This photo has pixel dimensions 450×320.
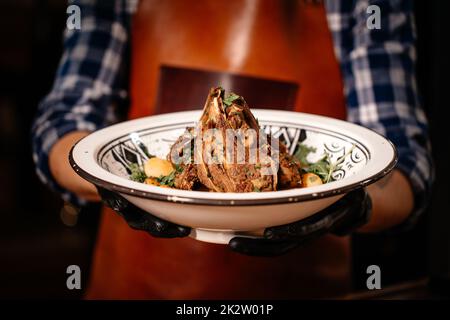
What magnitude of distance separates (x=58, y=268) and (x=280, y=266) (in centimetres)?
222

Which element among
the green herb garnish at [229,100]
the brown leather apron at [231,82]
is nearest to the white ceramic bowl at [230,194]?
the green herb garnish at [229,100]

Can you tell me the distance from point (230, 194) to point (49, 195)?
309cm

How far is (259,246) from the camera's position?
112 cm

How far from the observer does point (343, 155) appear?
1.20 metres

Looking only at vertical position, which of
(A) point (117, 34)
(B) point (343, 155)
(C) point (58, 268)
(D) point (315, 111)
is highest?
(A) point (117, 34)

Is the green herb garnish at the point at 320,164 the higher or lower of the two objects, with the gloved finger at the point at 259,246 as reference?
higher

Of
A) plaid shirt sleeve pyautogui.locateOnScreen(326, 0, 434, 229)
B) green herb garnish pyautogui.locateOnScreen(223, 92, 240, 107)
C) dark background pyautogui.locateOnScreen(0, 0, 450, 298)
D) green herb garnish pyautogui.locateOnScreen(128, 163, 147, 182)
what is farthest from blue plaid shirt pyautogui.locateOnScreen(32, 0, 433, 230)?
dark background pyautogui.locateOnScreen(0, 0, 450, 298)

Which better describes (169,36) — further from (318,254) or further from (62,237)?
(62,237)

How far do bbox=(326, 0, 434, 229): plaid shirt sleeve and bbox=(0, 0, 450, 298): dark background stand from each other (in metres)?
0.99

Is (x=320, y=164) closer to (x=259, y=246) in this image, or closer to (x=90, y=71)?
(x=259, y=246)

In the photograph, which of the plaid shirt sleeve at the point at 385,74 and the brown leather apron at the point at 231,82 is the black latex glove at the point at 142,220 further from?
the plaid shirt sleeve at the point at 385,74

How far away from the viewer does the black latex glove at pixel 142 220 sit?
1.07 meters

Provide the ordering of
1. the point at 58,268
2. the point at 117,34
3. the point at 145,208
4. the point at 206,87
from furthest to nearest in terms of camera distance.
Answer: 1. the point at 58,268
2. the point at 117,34
3. the point at 206,87
4. the point at 145,208

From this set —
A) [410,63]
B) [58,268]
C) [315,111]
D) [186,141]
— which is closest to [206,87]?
[315,111]
